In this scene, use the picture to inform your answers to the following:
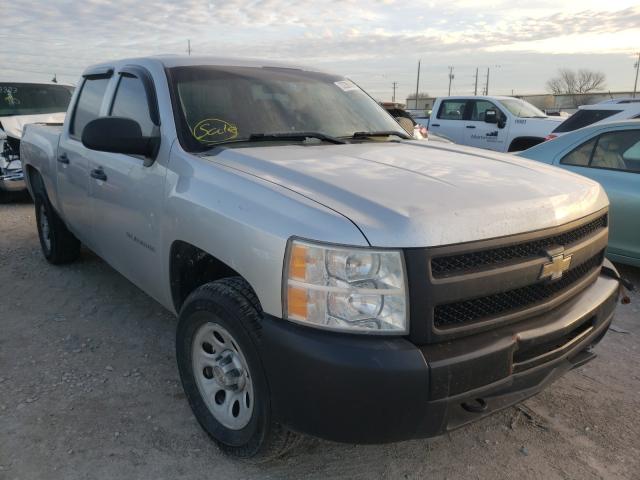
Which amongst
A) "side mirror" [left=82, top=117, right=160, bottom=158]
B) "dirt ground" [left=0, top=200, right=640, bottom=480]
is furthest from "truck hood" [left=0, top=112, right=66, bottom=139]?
"side mirror" [left=82, top=117, right=160, bottom=158]

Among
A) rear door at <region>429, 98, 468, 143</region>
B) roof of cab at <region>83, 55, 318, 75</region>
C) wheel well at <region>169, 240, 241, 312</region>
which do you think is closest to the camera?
wheel well at <region>169, 240, 241, 312</region>

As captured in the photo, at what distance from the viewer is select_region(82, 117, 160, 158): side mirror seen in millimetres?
2805

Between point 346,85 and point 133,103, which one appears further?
point 346,85

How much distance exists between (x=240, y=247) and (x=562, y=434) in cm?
189

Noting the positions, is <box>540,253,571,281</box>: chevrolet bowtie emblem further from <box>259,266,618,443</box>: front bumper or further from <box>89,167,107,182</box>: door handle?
<box>89,167,107,182</box>: door handle

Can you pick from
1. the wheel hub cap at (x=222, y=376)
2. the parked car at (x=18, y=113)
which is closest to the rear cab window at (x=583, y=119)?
the parked car at (x=18, y=113)

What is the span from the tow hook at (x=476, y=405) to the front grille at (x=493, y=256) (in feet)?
1.66

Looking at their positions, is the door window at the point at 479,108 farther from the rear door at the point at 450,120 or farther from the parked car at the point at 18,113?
the parked car at the point at 18,113

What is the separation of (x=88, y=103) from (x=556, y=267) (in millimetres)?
3607

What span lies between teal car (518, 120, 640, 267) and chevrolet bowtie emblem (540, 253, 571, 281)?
9.09 feet

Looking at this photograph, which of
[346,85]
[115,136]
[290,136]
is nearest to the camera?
[115,136]

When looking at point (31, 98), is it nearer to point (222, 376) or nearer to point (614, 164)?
point (222, 376)

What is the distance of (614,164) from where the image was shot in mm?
4977

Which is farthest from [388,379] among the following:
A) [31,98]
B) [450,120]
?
[450,120]
